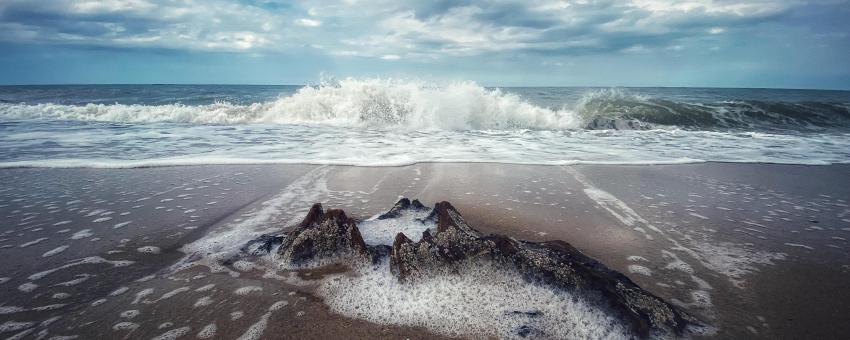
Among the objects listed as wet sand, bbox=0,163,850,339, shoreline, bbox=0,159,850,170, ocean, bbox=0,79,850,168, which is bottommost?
wet sand, bbox=0,163,850,339

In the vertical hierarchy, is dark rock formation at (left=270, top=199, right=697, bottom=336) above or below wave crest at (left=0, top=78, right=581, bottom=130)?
below

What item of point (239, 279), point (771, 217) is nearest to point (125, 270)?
point (239, 279)

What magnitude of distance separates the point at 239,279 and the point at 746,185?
17.9 ft

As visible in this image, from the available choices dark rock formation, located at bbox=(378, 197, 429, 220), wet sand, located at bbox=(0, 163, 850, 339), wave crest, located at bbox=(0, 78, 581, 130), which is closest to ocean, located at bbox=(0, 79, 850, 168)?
wave crest, located at bbox=(0, 78, 581, 130)

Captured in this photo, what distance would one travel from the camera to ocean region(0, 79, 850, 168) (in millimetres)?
6167

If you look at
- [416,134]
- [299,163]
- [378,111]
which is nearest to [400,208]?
[299,163]

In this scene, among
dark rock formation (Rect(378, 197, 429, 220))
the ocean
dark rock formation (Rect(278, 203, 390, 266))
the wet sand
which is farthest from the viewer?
the ocean

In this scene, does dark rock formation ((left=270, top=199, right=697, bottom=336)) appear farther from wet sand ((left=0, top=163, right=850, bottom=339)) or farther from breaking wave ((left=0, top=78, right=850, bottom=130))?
breaking wave ((left=0, top=78, right=850, bottom=130))

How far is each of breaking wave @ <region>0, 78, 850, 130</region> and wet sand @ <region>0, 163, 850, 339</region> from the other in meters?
7.20

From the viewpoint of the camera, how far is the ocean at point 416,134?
6.17 metres

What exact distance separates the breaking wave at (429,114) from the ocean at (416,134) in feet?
0.15

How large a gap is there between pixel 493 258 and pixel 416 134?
7.69 m

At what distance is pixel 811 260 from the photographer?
2537 mm

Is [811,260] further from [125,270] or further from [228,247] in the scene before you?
[125,270]
